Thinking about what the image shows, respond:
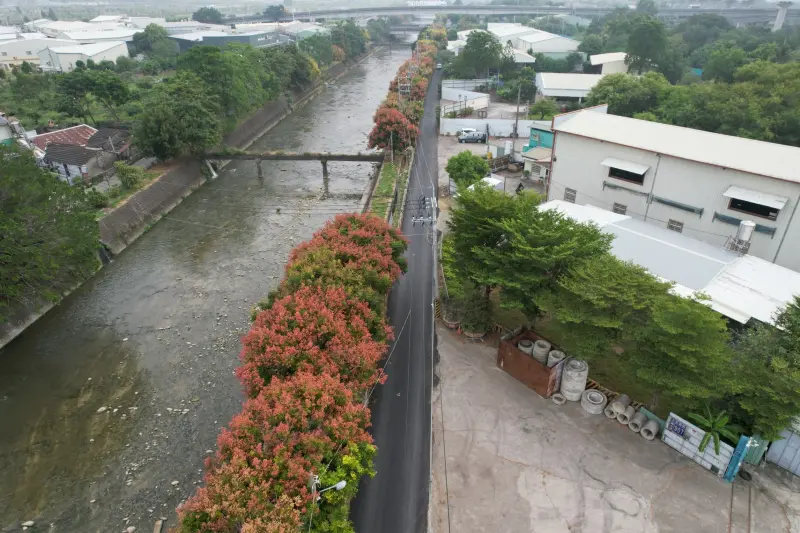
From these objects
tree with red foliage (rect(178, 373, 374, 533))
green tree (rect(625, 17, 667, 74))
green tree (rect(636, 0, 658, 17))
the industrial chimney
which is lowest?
tree with red foliage (rect(178, 373, 374, 533))

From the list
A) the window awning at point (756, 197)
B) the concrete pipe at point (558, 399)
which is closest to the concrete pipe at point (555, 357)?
the concrete pipe at point (558, 399)

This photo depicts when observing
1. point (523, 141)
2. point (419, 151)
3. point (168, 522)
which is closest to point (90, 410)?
point (168, 522)

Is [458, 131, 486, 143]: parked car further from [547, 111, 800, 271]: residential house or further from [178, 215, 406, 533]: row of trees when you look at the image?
[178, 215, 406, 533]: row of trees

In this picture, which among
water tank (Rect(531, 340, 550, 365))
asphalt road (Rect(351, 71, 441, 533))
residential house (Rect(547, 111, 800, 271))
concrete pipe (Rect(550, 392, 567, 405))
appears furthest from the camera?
residential house (Rect(547, 111, 800, 271))

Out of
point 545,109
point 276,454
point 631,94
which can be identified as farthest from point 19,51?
point 276,454

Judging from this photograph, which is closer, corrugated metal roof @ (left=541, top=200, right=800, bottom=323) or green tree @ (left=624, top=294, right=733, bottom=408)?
green tree @ (left=624, top=294, right=733, bottom=408)

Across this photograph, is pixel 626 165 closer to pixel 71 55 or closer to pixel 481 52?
pixel 481 52

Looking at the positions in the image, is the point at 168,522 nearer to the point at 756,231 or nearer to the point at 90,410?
the point at 90,410

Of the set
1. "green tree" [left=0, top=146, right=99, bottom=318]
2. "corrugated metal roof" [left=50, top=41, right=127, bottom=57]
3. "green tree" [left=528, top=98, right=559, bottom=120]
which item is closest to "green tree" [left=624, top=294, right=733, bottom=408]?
"green tree" [left=0, top=146, right=99, bottom=318]
